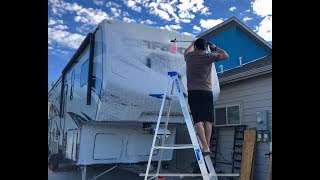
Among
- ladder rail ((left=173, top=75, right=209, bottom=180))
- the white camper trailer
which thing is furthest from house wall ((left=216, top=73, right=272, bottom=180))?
ladder rail ((left=173, top=75, right=209, bottom=180))

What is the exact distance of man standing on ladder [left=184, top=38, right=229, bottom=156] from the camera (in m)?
2.25

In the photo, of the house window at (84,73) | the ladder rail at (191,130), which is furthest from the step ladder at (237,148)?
the house window at (84,73)

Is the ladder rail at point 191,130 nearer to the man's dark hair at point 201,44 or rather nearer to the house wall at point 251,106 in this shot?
the man's dark hair at point 201,44

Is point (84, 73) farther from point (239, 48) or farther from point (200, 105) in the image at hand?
point (239, 48)

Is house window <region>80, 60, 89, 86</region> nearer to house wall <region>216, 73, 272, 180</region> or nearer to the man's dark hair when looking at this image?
the man's dark hair

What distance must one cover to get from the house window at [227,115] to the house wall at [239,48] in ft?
1.87

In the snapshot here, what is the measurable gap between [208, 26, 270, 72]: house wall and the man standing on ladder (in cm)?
72

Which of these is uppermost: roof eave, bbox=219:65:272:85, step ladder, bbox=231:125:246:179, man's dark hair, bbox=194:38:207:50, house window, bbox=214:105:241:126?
man's dark hair, bbox=194:38:207:50

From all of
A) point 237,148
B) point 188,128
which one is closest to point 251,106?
point 237,148

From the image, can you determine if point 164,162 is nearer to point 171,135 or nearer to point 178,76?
point 171,135

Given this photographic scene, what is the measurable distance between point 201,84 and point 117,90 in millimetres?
621

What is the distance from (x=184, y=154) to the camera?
3.32m

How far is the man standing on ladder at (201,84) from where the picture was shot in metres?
2.25
